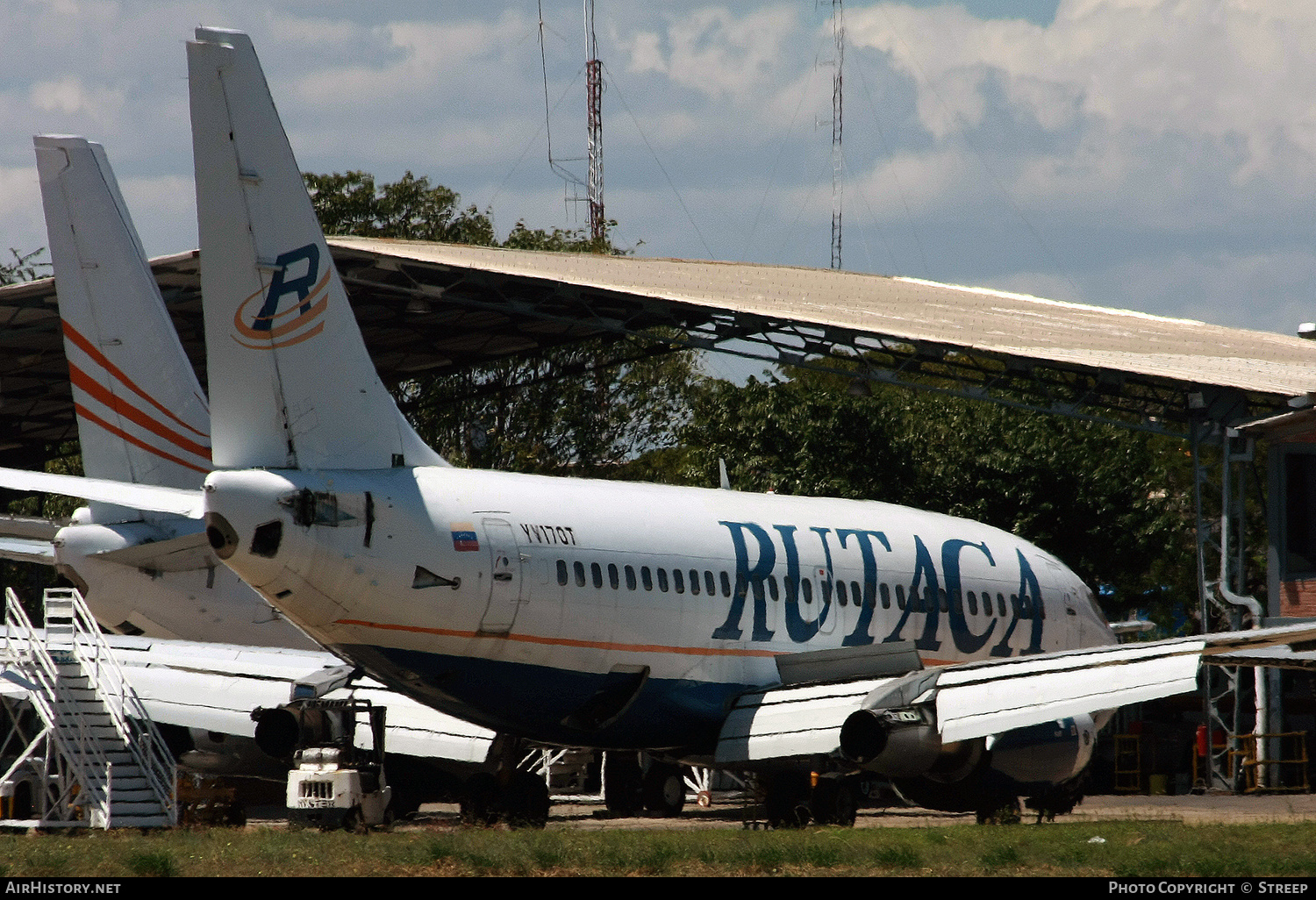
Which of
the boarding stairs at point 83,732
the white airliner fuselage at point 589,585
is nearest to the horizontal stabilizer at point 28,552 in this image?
the boarding stairs at point 83,732

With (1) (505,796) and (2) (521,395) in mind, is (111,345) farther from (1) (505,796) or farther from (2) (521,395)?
(2) (521,395)

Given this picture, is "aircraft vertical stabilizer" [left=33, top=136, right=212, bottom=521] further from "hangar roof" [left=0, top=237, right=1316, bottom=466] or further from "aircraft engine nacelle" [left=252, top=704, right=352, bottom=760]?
"hangar roof" [left=0, top=237, right=1316, bottom=466]

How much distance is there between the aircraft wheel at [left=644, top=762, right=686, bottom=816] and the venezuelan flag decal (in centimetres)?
812

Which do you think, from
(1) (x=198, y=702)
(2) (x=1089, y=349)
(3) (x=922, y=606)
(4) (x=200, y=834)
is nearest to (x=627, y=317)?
(2) (x=1089, y=349)

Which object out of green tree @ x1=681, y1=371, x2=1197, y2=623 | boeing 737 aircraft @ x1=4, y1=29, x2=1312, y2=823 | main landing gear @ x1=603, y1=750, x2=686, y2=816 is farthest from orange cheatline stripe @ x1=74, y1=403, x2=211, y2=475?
green tree @ x1=681, y1=371, x2=1197, y2=623

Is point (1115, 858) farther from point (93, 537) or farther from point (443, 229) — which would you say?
point (443, 229)

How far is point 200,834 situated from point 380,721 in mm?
2114

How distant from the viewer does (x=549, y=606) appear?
17062 mm

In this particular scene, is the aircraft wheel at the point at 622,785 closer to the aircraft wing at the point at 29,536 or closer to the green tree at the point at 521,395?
the aircraft wing at the point at 29,536

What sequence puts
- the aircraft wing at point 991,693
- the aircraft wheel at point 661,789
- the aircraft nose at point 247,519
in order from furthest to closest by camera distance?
1. the aircraft wheel at point 661,789
2. the aircraft wing at point 991,693
3. the aircraft nose at point 247,519

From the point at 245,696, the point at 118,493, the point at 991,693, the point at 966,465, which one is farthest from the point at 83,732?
the point at 966,465

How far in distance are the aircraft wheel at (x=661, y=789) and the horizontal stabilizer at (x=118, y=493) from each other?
9.57 meters

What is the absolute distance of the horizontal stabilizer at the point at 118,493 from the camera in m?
15.5

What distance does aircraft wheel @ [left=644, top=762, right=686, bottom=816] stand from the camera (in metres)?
23.7
